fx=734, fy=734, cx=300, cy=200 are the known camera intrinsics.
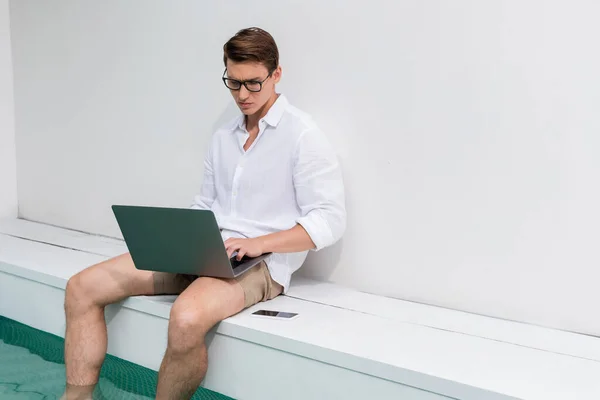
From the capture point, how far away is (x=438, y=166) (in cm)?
227

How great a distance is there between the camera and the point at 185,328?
1949 mm

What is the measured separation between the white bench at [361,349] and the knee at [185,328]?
136 millimetres

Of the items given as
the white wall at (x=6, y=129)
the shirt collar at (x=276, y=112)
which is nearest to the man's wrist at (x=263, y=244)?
the shirt collar at (x=276, y=112)

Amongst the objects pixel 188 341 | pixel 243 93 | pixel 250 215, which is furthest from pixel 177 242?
pixel 243 93

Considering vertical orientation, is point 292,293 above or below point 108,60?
below

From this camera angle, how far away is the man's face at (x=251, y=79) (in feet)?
7.16

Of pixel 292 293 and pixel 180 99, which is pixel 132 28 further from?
pixel 292 293

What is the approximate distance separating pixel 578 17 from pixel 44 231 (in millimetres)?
2590

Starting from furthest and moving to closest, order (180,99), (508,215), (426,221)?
(180,99) → (426,221) → (508,215)

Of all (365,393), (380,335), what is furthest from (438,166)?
(365,393)

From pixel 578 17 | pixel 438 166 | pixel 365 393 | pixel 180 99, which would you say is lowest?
pixel 365 393

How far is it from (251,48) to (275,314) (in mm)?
784

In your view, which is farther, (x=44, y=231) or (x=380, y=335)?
(x=44, y=231)

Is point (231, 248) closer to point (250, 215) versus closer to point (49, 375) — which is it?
point (250, 215)
